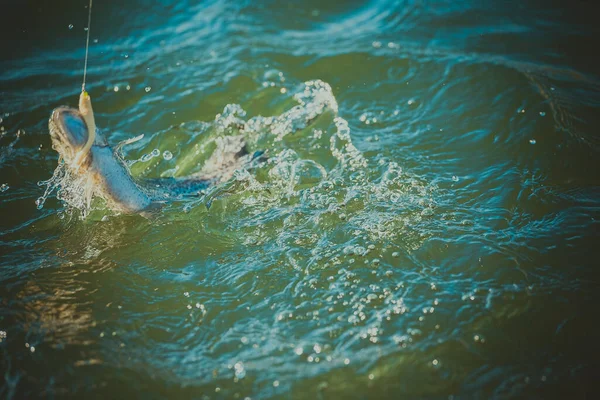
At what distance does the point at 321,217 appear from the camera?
4.28 metres

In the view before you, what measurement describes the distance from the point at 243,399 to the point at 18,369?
141cm

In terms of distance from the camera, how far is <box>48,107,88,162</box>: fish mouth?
3.53 meters

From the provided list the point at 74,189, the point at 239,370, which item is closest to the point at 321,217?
the point at 239,370

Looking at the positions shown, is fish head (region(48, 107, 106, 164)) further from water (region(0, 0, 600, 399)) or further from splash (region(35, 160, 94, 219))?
water (region(0, 0, 600, 399))

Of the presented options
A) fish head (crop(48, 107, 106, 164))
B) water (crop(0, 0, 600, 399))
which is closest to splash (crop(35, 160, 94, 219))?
water (crop(0, 0, 600, 399))

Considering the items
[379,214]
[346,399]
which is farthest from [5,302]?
[379,214]

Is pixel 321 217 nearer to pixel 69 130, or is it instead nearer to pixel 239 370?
pixel 239 370

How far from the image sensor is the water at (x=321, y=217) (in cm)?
323

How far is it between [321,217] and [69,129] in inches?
77.4

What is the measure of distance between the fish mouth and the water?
0.80 m

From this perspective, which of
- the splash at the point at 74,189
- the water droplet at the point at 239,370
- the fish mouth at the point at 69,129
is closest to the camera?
the water droplet at the point at 239,370

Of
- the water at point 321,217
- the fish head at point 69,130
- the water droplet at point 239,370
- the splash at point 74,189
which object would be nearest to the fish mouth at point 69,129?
the fish head at point 69,130

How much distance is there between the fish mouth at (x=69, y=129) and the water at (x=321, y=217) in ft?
2.64

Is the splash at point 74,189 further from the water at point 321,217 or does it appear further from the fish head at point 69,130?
the fish head at point 69,130
